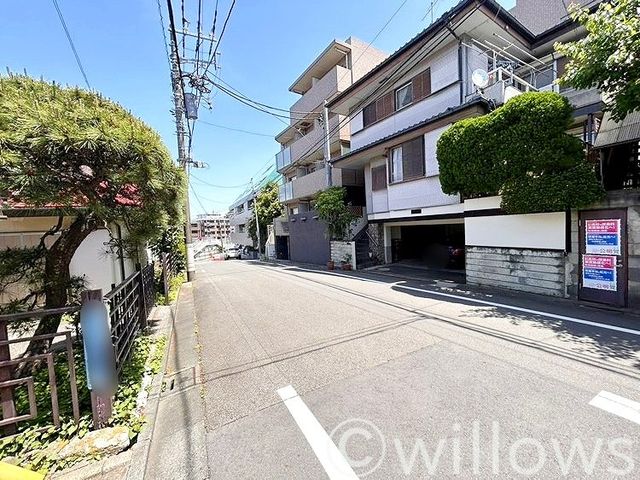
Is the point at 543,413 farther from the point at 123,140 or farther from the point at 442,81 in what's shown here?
the point at 442,81

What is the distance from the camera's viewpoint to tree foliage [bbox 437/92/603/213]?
20.8ft

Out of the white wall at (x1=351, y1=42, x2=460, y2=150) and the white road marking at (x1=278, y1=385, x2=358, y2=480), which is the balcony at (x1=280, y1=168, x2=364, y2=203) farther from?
the white road marking at (x1=278, y1=385, x2=358, y2=480)

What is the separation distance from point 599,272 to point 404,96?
9295 mm

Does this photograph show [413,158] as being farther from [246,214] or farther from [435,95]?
[246,214]

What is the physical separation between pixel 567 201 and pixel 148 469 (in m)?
8.29

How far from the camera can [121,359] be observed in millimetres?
3748

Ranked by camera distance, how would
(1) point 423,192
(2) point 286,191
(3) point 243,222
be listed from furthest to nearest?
(3) point 243,222
(2) point 286,191
(1) point 423,192

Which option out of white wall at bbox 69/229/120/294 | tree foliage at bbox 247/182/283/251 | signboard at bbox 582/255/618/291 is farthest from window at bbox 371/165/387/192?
tree foliage at bbox 247/182/283/251

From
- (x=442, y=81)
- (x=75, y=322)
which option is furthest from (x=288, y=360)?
(x=442, y=81)

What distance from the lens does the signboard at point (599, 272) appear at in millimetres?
6004

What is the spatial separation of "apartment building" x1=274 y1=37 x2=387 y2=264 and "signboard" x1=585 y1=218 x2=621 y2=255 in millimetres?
11291

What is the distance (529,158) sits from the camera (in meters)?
6.86

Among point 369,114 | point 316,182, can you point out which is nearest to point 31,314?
point 369,114

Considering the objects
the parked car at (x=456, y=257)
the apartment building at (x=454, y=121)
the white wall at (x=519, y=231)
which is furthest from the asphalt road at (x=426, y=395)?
the parked car at (x=456, y=257)
